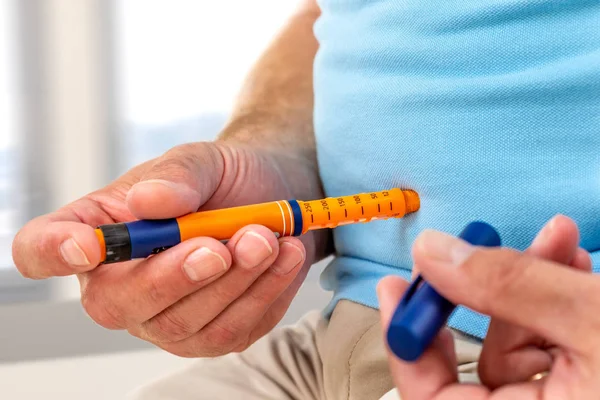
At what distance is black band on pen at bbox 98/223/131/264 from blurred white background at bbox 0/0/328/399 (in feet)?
2.14

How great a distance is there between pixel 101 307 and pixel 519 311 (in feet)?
1.13

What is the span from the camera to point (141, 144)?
1158 mm

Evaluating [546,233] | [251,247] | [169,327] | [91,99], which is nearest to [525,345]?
[546,233]

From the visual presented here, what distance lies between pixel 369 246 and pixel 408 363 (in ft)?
0.84

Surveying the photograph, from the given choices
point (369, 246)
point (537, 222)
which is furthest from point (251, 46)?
point (537, 222)

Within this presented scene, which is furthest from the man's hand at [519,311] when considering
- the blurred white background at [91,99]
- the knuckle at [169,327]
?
the blurred white background at [91,99]

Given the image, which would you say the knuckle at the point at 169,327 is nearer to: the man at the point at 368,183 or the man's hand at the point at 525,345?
the man at the point at 368,183

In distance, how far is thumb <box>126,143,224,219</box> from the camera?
0.45 m

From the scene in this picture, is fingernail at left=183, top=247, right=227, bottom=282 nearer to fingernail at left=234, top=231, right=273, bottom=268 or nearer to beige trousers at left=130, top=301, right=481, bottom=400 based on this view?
fingernail at left=234, top=231, right=273, bottom=268

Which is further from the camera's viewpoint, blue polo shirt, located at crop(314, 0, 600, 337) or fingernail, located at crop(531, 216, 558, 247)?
blue polo shirt, located at crop(314, 0, 600, 337)

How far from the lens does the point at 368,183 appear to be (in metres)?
0.58

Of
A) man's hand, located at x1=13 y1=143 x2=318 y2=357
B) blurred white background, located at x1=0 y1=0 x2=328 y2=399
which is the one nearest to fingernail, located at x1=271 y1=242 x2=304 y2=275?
man's hand, located at x1=13 y1=143 x2=318 y2=357

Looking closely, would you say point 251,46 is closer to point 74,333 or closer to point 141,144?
point 141,144

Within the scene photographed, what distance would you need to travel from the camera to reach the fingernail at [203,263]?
0.45 metres
